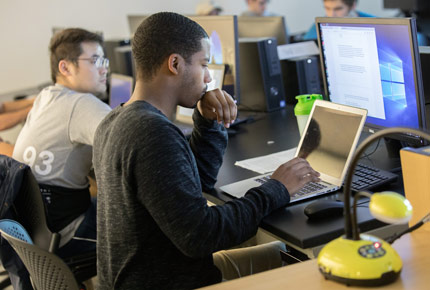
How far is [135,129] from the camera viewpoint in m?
1.42

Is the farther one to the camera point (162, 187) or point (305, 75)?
point (305, 75)

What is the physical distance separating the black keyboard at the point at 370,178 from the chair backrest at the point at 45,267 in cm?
80

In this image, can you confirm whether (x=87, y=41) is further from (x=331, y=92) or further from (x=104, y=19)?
(x=104, y=19)

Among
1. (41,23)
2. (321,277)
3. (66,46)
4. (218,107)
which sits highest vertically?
(41,23)

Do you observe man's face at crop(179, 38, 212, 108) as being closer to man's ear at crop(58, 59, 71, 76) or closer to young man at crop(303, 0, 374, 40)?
man's ear at crop(58, 59, 71, 76)

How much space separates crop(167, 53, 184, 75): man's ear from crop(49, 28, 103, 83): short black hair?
3.79 feet

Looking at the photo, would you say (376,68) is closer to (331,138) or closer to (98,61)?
(331,138)

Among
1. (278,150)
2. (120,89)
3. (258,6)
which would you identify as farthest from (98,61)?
(258,6)

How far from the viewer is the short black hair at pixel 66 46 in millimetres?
2580

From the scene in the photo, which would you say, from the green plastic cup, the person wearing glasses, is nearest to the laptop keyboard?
the green plastic cup

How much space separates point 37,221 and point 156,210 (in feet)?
3.09

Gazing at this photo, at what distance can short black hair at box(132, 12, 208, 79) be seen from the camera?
1536 millimetres

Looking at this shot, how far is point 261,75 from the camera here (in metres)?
3.01

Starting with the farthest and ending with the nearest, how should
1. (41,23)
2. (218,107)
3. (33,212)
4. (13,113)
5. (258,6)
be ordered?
1. (258,6)
2. (41,23)
3. (13,113)
4. (33,212)
5. (218,107)
